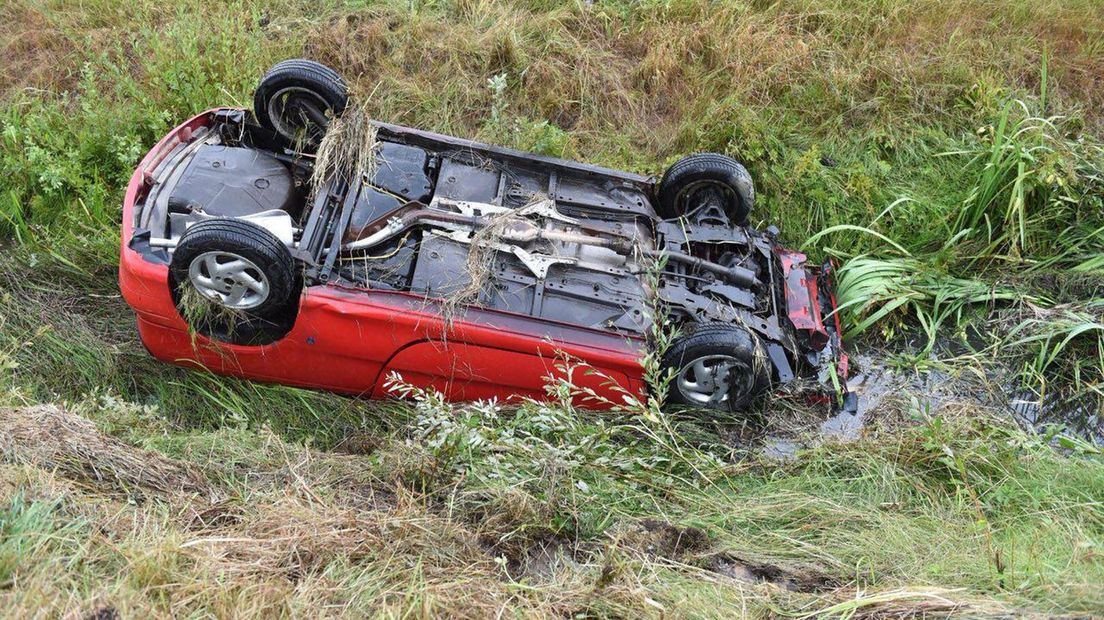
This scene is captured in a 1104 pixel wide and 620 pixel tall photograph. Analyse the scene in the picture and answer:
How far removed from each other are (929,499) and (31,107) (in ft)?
20.8

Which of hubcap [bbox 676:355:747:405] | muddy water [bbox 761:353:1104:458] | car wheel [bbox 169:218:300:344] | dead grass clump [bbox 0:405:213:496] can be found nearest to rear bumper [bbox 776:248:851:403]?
muddy water [bbox 761:353:1104:458]

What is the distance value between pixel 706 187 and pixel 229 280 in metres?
2.71

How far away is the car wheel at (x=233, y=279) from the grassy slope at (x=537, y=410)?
1.58ft

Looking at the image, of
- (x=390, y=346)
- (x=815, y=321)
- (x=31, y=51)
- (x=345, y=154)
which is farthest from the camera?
(x=31, y=51)

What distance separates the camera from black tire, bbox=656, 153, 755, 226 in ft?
16.7

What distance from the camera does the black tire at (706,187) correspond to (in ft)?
16.7

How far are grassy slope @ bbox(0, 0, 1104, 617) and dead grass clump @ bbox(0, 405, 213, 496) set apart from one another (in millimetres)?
47

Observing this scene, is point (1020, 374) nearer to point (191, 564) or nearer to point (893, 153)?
point (893, 153)

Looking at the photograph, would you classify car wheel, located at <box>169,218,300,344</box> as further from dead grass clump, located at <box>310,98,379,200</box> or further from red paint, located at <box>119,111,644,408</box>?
dead grass clump, located at <box>310,98,379,200</box>

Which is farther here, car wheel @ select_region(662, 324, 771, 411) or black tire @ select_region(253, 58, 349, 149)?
black tire @ select_region(253, 58, 349, 149)

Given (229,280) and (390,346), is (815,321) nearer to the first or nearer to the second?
(390,346)

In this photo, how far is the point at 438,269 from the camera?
4.25 metres

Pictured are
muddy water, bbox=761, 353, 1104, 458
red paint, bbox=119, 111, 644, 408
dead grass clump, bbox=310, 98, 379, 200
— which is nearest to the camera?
red paint, bbox=119, 111, 644, 408

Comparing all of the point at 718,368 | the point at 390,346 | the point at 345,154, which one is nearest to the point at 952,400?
the point at 718,368
